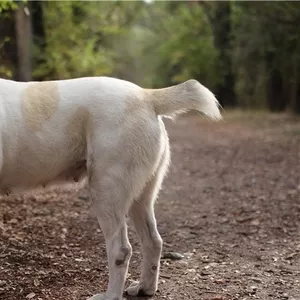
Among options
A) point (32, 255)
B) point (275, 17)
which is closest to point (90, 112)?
point (32, 255)

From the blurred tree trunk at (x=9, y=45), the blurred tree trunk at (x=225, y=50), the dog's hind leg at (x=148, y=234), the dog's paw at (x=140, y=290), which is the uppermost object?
the blurred tree trunk at (x=9, y=45)

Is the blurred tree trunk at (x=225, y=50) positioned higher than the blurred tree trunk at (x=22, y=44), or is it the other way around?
the blurred tree trunk at (x=22, y=44)

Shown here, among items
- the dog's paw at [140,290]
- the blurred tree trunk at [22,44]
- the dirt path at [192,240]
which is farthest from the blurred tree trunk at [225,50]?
the dog's paw at [140,290]

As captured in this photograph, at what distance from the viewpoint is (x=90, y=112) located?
12.7 ft

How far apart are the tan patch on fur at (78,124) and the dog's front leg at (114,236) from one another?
36cm

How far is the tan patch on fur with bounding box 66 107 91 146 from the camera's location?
3877mm

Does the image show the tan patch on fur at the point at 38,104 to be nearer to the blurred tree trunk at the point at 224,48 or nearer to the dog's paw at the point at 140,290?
the dog's paw at the point at 140,290

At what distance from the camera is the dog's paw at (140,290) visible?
4.16 meters

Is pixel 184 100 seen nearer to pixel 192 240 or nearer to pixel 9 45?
pixel 192 240

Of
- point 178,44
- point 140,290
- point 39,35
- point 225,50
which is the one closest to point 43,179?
point 140,290

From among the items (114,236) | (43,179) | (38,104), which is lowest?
(114,236)

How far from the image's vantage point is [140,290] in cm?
418

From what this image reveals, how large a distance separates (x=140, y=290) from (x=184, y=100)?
4.42 feet

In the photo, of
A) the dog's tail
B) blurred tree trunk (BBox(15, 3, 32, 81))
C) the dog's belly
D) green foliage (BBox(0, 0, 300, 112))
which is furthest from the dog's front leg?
blurred tree trunk (BBox(15, 3, 32, 81))
